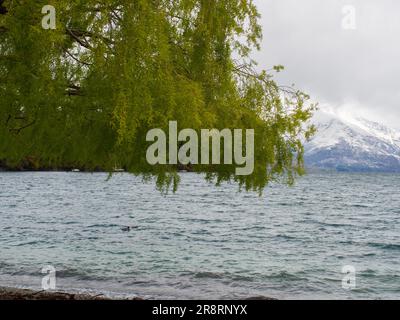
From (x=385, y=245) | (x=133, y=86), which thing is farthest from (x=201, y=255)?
(x=133, y=86)

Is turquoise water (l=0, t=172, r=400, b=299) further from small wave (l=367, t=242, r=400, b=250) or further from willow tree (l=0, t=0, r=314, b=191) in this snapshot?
willow tree (l=0, t=0, r=314, b=191)

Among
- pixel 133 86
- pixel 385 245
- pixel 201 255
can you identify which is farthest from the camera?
pixel 385 245

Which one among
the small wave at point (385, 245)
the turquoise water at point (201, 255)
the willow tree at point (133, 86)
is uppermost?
the willow tree at point (133, 86)

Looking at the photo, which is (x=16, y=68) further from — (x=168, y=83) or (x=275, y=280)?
(x=275, y=280)

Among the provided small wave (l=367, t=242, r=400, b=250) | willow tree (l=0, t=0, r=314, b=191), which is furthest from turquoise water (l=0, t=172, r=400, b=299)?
willow tree (l=0, t=0, r=314, b=191)

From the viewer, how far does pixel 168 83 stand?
10.4m

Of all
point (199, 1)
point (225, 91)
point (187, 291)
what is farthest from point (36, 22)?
point (187, 291)

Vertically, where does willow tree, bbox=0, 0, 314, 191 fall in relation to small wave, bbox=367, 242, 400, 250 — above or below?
above

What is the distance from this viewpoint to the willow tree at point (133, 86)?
389 inches

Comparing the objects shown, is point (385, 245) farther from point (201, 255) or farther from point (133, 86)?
point (133, 86)

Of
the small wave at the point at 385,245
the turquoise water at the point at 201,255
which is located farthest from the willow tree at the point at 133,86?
the small wave at the point at 385,245

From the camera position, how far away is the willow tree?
9875 mm

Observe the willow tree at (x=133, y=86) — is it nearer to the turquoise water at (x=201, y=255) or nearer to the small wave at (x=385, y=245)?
the turquoise water at (x=201, y=255)

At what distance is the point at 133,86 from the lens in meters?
9.84
